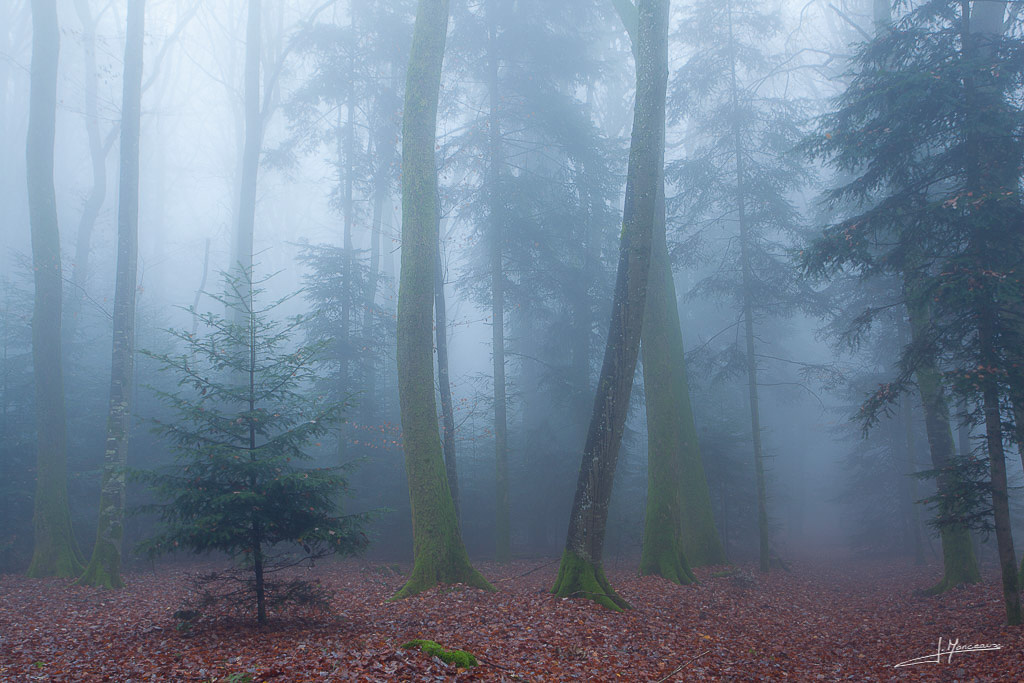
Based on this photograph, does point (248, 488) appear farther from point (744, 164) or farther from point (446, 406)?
point (744, 164)

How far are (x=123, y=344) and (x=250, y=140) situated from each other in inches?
413

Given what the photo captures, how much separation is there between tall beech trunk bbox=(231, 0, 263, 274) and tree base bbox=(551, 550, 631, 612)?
1496 cm

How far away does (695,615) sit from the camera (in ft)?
29.7

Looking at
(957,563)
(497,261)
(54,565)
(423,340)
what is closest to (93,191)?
(54,565)

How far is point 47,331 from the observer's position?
1284 centimetres

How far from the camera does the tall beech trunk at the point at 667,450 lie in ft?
38.5

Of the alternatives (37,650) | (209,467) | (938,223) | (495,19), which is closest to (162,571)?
(37,650)

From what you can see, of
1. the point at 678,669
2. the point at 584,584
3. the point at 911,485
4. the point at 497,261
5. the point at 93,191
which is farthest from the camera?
the point at 93,191

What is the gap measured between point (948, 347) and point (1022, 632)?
3515 mm

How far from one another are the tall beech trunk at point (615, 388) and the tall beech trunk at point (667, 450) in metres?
3.30

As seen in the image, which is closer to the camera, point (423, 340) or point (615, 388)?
point (615, 388)

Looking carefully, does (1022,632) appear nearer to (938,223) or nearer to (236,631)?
(938,223)

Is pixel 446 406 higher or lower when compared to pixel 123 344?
A: lower

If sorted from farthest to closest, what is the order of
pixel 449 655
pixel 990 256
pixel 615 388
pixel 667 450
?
pixel 667 450 < pixel 615 388 < pixel 990 256 < pixel 449 655
